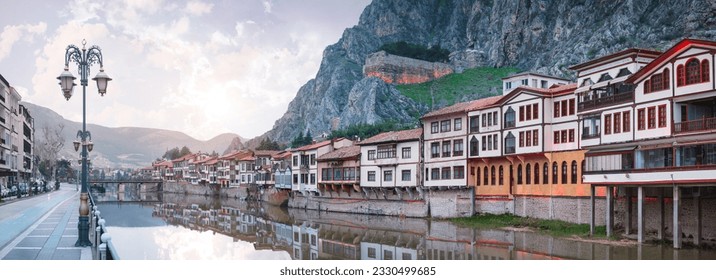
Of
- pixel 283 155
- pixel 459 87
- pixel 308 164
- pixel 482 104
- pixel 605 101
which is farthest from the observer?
pixel 459 87

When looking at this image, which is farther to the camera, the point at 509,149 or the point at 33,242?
the point at 509,149

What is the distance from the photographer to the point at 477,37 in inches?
5143

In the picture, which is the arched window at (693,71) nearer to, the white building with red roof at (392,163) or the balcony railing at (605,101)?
the balcony railing at (605,101)

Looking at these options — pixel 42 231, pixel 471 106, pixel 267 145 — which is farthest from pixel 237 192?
pixel 42 231

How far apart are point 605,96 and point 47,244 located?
2307cm

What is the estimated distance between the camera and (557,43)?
108312 mm

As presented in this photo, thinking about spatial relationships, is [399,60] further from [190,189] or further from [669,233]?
[669,233]

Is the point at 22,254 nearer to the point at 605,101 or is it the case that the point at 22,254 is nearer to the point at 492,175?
the point at 605,101

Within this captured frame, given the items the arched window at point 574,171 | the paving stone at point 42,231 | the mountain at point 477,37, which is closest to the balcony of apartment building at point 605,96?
the arched window at point 574,171

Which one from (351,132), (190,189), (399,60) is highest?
(399,60)

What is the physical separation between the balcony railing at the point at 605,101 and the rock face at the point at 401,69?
270ft
